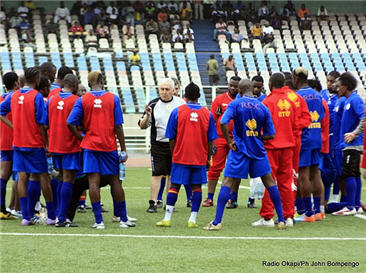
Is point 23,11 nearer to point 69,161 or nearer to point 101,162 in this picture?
point 69,161

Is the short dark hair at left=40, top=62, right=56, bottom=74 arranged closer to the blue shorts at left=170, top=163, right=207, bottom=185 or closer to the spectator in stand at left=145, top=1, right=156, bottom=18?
the blue shorts at left=170, top=163, right=207, bottom=185

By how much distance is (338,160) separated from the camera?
1175 cm

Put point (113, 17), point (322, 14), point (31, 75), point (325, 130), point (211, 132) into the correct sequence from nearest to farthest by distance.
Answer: point (31, 75), point (211, 132), point (325, 130), point (113, 17), point (322, 14)

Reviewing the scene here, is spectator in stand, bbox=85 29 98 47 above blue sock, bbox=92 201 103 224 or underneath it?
above

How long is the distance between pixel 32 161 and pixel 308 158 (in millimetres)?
3671

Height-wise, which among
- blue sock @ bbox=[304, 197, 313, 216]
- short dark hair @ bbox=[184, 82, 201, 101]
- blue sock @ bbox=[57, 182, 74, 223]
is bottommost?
blue sock @ bbox=[304, 197, 313, 216]

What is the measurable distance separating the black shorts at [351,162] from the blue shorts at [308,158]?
0.91 m

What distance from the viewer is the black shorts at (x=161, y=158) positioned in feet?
37.6

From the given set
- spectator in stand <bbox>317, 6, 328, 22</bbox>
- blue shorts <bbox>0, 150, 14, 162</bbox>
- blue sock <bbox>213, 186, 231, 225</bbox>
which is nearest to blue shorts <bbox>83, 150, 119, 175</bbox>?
blue sock <bbox>213, 186, 231, 225</bbox>

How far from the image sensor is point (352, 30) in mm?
41719

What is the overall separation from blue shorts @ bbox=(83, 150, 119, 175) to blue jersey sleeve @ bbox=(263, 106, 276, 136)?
1.87 metres

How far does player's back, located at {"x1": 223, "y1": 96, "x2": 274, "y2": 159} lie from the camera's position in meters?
9.59

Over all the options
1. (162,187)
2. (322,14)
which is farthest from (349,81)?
(322,14)

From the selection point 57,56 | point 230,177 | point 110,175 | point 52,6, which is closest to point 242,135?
point 230,177
